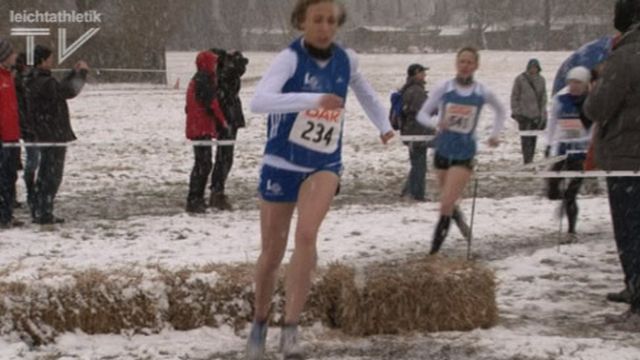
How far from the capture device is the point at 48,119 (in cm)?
1098

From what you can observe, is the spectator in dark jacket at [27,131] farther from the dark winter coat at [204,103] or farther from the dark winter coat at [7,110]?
the dark winter coat at [204,103]

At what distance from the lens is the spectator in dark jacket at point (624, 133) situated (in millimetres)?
6312

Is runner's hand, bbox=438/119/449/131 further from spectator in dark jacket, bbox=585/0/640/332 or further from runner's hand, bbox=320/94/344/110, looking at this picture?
runner's hand, bbox=320/94/344/110

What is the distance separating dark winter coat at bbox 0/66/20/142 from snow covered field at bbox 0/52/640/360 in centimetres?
96

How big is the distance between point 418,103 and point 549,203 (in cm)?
222

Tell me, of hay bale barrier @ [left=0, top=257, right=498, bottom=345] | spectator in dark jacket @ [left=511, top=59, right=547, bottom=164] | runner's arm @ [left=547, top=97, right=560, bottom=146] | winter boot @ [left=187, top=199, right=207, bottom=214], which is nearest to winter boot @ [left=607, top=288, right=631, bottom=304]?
hay bale barrier @ [left=0, top=257, right=498, bottom=345]

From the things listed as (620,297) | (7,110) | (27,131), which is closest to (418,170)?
(27,131)

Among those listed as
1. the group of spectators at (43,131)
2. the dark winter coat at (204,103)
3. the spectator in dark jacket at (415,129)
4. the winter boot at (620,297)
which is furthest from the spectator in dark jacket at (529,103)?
the winter boot at (620,297)

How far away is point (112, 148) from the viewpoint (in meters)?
20.0

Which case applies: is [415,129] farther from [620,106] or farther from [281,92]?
[281,92]

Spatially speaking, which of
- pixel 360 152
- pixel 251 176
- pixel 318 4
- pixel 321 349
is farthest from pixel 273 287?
pixel 360 152

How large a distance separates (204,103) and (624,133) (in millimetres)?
6179

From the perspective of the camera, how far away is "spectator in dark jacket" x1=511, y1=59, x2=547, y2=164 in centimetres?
1633

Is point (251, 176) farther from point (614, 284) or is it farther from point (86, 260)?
point (614, 284)
